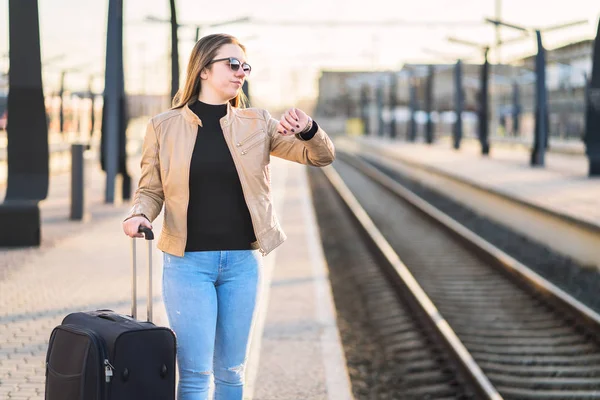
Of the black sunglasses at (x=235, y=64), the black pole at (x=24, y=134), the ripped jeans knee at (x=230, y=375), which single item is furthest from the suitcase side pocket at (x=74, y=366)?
the black pole at (x=24, y=134)

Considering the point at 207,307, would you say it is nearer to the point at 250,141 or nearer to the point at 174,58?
the point at 250,141

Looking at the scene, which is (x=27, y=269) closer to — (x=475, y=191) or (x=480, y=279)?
(x=480, y=279)

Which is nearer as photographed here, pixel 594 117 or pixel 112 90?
pixel 112 90

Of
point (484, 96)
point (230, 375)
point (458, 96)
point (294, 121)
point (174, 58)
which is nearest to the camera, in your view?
point (294, 121)

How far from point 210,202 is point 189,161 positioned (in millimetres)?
171

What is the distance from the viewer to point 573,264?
538 inches

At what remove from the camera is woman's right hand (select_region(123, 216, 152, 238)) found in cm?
385

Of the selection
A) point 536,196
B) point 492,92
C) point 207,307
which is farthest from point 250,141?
point 492,92

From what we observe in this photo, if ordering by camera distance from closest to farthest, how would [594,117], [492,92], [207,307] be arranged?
[207,307] < [594,117] < [492,92]

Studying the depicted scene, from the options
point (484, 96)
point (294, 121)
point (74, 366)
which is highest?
point (484, 96)

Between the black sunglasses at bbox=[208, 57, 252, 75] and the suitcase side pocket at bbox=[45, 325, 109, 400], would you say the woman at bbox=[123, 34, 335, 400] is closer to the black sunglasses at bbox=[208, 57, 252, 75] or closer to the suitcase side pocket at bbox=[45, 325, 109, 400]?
the black sunglasses at bbox=[208, 57, 252, 75]

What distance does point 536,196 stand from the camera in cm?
1819

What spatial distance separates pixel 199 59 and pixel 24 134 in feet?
30.4

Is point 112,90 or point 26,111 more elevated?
point 112,90
